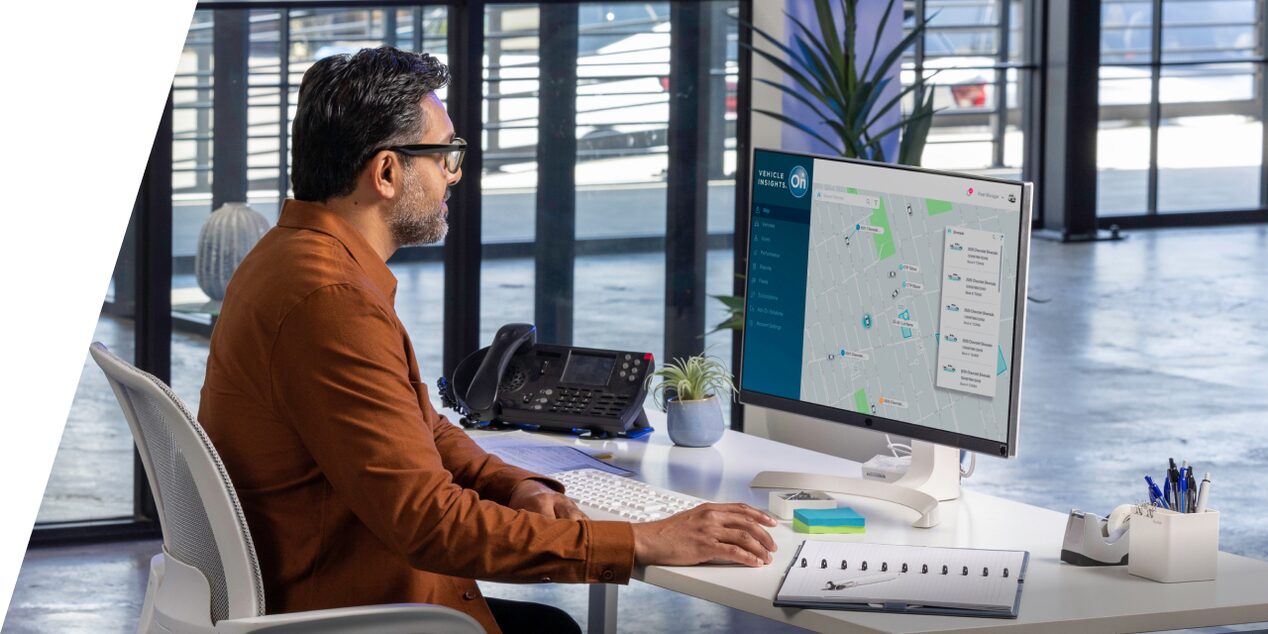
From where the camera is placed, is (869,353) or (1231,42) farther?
(1231,42)

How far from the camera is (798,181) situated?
2.58 metres

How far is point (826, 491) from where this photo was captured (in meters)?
2.56

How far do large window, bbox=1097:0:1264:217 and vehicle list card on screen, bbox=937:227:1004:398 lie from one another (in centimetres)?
1119

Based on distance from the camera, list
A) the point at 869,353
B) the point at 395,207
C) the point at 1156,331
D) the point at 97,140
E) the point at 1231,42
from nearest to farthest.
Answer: the point at 395,207, the point at 869,353, the point at 97,140, the point at 1156,331, the point at 1231,42

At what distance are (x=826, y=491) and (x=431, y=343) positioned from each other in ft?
9.67

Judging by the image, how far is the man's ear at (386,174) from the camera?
2.21 m

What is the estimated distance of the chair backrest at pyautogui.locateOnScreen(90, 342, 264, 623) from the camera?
1.96 metres

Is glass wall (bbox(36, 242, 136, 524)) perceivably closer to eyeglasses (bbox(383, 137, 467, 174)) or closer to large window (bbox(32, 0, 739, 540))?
large window (bbox(32, 0, 739, 540))

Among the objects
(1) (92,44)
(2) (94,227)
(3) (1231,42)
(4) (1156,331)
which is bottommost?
(4) (1156,331)

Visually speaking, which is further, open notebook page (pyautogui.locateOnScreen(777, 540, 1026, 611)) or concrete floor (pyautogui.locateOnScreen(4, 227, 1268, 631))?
concrete floor (pyautogui.locateOnScreen(4, 227, 1268, 631))

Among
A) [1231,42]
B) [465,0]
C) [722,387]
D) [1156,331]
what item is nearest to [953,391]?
[722,387]

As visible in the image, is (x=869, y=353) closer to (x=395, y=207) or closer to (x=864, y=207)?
(x=864, y=207)

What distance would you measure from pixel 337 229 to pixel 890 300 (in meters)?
0.85

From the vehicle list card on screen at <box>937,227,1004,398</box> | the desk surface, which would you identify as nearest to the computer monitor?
the vehicle list card on screen at <box>937,227,1004,398</box>
